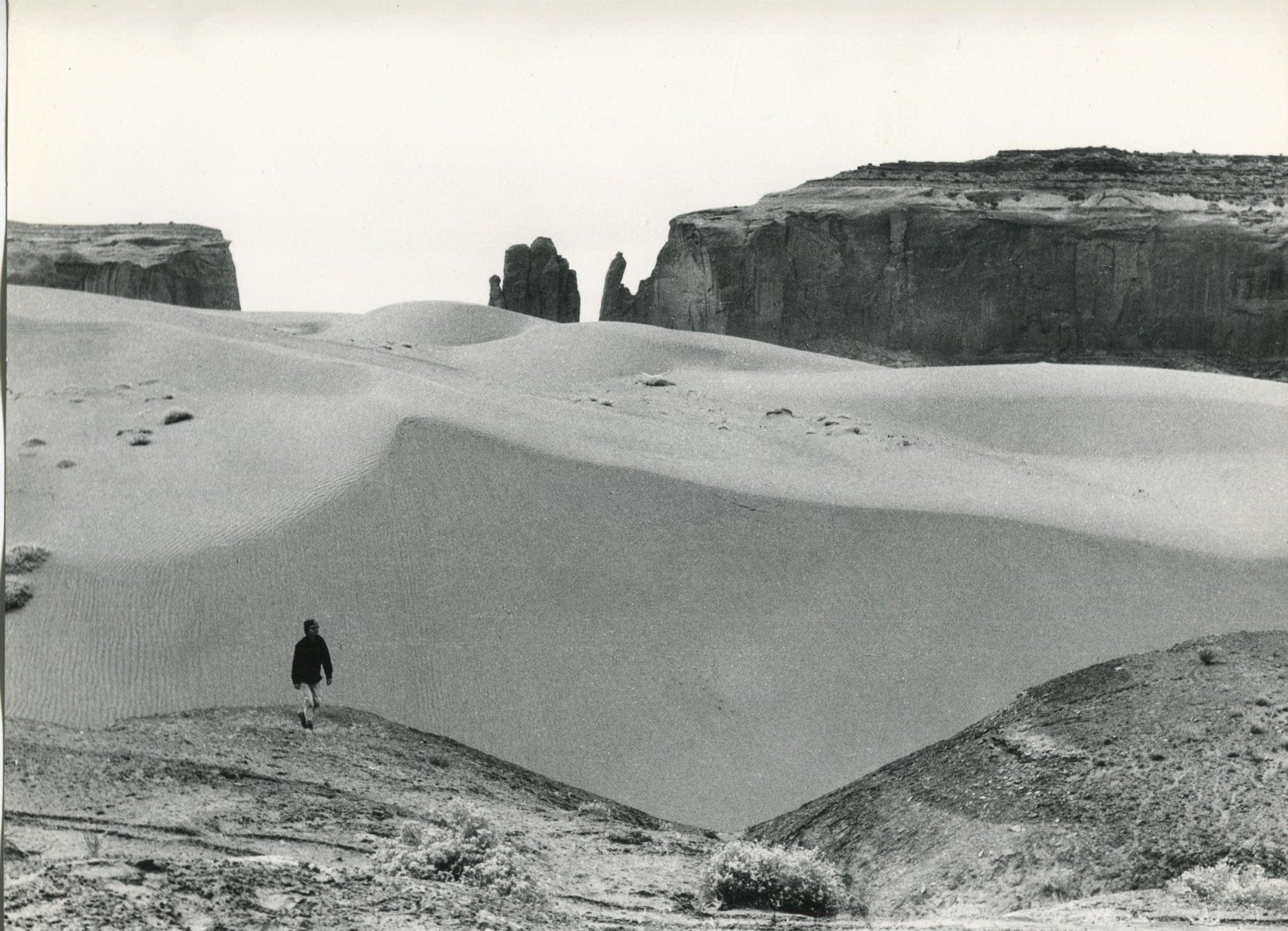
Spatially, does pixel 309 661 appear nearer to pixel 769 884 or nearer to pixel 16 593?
pixel 16 593

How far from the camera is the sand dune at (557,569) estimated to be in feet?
42.0

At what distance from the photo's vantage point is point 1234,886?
33.9ft

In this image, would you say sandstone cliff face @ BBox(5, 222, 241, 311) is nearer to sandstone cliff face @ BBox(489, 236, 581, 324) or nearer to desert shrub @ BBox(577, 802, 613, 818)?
sandstone cliff face @ BBox(489, 236, 581, 324)

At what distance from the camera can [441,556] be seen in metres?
14.2

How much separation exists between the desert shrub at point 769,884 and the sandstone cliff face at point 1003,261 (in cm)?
3707

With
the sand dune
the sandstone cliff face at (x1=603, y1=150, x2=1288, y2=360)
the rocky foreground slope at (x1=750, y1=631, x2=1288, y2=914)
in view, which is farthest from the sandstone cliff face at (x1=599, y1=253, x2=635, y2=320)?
the rocky foreground slope at (x1=750, y1=631, x2=1288, y2=914)

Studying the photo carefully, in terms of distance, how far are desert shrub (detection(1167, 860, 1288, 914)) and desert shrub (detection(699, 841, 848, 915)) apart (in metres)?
2.46

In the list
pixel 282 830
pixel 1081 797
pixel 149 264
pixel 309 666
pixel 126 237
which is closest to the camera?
pixel 282 830

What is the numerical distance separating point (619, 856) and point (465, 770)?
1.70m

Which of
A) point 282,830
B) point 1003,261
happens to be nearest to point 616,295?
point 1003,261

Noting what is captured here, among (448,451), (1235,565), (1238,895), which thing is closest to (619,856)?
(1238,895)

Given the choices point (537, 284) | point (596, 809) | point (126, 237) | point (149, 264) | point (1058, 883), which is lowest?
point (596, 809)

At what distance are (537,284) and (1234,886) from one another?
3979cm

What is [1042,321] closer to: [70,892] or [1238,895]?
[1238,895]
